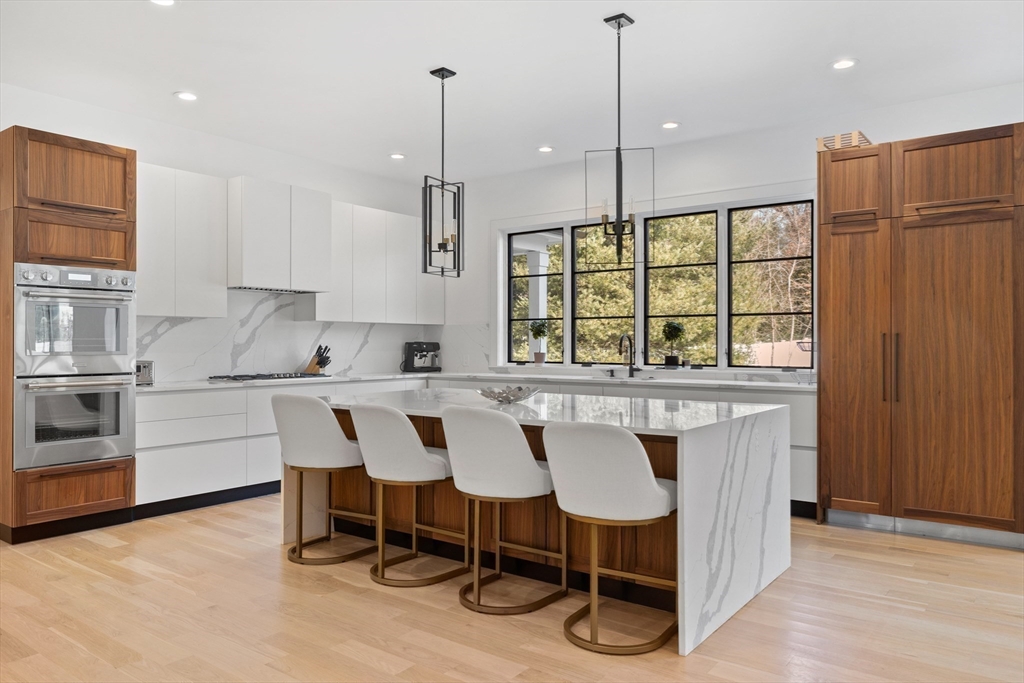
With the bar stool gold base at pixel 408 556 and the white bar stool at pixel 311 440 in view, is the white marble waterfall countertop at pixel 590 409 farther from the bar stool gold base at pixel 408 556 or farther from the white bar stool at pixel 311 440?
the bar stool gold base at pixel 408 556

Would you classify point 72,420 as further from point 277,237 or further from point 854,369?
point 854,369

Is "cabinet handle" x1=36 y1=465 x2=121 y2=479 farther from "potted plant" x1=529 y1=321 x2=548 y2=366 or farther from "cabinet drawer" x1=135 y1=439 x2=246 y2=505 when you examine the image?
"potted plant" x1=529 y1=321 x2=548 y2=366

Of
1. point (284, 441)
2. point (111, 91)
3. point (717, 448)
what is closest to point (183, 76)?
point (111, 91)

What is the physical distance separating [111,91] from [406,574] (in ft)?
11.5

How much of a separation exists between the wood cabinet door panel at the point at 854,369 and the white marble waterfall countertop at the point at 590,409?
46.8 inches

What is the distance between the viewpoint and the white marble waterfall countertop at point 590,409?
8.89 ft

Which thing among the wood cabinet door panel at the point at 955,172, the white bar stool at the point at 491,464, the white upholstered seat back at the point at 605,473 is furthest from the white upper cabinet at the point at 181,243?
the wood cabinet door panel at the point at 955,172

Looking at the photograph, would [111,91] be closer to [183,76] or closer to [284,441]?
[183,76]

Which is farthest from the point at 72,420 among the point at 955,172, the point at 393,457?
the point at 955,172

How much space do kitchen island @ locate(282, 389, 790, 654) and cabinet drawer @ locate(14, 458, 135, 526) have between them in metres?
1.64

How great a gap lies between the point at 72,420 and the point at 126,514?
0.69 m

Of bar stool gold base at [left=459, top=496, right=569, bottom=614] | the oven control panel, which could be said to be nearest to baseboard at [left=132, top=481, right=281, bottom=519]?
the oven control panel

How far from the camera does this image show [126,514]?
14.7ft

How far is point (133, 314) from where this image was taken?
176 inches
